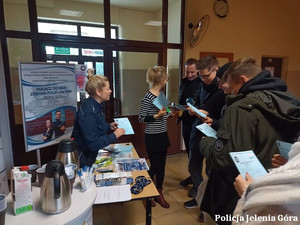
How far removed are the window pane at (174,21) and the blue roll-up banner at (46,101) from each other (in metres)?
2.22

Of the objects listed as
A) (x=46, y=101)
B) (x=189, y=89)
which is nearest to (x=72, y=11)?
(x=46, y=101)

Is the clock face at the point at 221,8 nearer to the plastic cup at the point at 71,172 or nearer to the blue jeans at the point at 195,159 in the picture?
the blue jeans at the point at 195,159

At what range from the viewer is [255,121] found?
107 centimetres

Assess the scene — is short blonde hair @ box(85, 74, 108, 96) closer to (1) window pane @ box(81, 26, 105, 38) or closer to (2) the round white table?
(2) the round white table

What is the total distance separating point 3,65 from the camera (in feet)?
8.64

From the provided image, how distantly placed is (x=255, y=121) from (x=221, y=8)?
354 centimetres

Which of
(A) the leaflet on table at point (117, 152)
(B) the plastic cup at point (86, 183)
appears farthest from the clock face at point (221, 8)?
(B) the plastic cup at point (86, 183)

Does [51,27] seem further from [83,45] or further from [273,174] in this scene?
[273,174]

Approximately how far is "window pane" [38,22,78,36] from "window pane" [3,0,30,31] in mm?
169

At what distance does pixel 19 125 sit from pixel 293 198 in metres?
3.21

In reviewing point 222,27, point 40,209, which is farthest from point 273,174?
point 222,27

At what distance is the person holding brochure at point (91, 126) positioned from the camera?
162 centimetres

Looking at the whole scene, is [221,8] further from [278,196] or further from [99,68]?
[278,196]

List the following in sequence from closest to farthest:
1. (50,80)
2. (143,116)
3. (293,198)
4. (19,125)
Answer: (293,198), (50,80), (143,116), (19,125)
